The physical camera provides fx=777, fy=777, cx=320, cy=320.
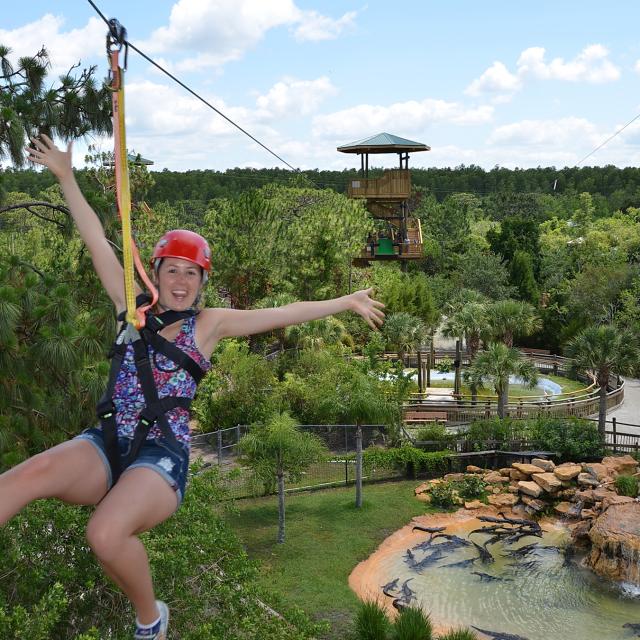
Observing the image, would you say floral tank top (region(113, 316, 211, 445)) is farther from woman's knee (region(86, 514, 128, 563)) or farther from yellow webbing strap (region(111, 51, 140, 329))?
woman's knee (region(86, 514, 128, 563))

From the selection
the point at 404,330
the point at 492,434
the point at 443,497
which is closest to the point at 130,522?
the point at 443,497

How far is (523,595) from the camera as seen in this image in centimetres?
1490

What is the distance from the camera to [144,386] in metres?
3.43

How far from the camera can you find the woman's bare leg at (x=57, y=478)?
3.03 m

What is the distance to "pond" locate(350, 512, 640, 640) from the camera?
13672 millimetres

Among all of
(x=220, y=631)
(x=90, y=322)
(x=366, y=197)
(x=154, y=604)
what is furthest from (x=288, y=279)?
(x=154, y=604)

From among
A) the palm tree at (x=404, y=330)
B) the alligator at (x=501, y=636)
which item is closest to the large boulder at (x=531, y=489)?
the alligator at (x=501, y=636)

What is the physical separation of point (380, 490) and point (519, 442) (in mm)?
4566

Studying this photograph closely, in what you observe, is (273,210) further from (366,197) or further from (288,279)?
(366,197)

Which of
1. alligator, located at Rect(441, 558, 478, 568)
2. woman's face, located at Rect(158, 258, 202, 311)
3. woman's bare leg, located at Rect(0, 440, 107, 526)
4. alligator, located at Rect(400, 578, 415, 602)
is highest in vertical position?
woman's face, located at Rect(158, 258, 202, 311)

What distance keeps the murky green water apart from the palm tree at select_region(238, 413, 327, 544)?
2.68m

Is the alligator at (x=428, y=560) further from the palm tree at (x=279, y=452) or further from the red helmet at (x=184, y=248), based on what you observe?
the red helmet at (x=184, y=248)

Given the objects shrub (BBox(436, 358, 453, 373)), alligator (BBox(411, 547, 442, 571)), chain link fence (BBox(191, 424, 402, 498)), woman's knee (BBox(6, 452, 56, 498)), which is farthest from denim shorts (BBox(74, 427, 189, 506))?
shrub (BBox(436, 358, 453, 373))

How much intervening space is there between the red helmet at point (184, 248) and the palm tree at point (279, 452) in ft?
43.3
